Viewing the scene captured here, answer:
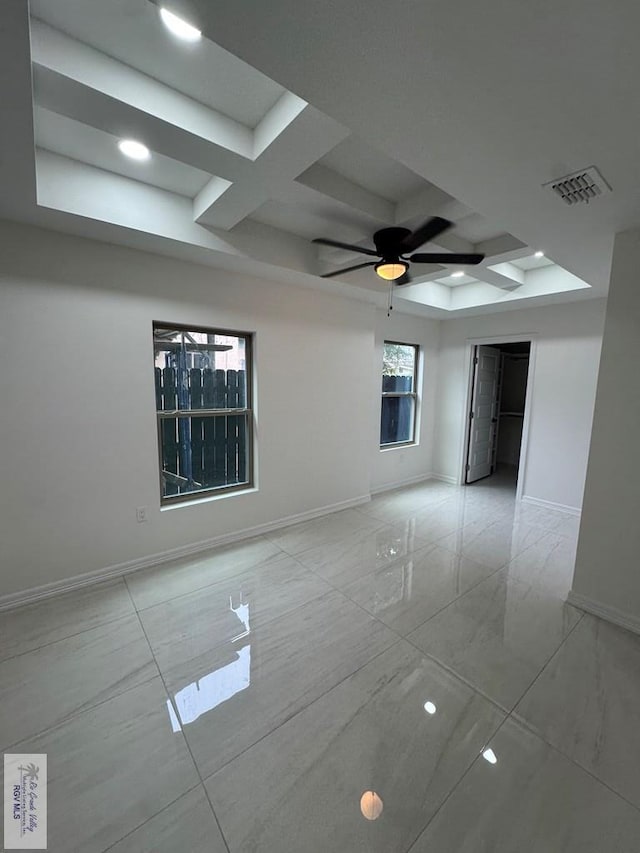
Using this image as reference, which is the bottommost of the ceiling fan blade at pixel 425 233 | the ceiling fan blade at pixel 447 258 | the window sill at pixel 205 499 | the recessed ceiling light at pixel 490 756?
the recessed ceiling light at pixel 490 756

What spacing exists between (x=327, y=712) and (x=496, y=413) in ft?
18.0

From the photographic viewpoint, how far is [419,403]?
17.9 feet

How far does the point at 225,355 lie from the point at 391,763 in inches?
118

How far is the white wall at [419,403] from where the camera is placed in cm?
475

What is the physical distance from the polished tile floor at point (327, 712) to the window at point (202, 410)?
83 cm

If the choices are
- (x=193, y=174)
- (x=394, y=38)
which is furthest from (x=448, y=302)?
(x=394, y=38)

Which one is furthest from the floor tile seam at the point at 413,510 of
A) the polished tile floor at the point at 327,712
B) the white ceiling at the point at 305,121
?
the white ceiling at the point at 305,121

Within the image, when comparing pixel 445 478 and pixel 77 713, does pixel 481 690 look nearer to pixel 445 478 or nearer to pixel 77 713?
pixel 77 713

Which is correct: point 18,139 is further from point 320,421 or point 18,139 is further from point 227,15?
point 320,421

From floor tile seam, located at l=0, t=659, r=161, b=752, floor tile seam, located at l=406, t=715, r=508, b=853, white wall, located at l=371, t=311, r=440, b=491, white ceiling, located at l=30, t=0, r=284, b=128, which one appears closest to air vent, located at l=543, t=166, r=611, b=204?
white ceiling, located at l=30, t=0, r=284, b=128

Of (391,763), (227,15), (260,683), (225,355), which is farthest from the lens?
(225,355)

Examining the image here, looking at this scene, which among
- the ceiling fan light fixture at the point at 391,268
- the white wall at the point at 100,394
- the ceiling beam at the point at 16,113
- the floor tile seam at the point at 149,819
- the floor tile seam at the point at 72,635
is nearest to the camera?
the ceiling beam at the point at 16,113

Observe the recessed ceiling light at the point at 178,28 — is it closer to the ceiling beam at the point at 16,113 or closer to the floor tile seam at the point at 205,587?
the ceiling beam at the point at 16,113

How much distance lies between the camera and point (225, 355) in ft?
10.7
